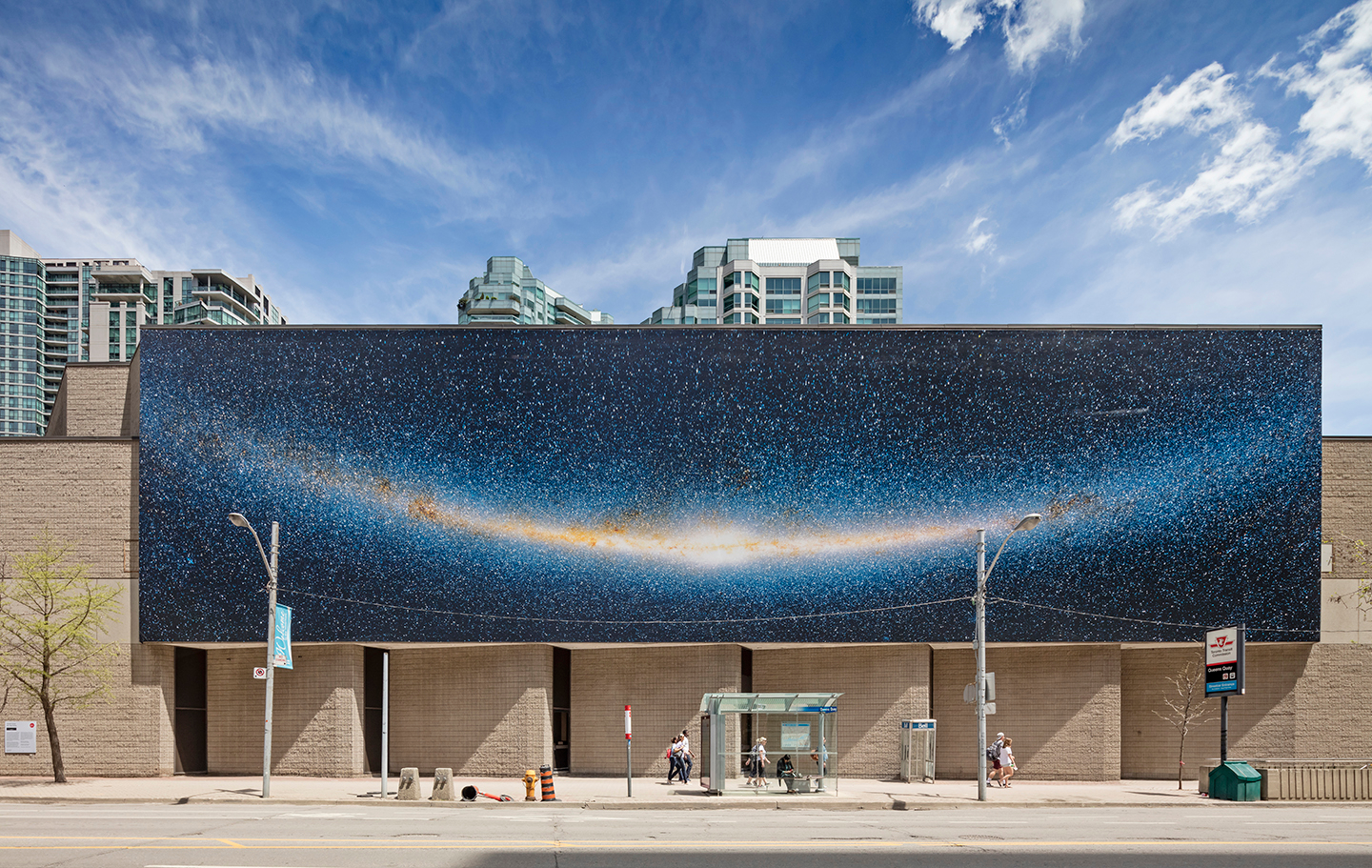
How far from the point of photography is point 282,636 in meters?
24.5

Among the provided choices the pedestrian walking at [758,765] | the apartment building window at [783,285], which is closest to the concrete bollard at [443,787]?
the pedestrian walking at [758,765]

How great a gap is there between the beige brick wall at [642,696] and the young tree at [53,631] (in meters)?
14.9

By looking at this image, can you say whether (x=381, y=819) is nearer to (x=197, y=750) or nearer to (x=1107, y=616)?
(x=197, y=750)

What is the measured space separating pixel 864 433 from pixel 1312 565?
15438mm

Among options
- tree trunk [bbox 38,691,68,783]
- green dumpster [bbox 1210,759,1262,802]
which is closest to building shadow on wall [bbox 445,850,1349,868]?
green dumpster [bbox 1210,759,1262,802]

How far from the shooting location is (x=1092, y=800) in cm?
2383

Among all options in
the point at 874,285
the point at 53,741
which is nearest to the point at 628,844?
the point at 53,741

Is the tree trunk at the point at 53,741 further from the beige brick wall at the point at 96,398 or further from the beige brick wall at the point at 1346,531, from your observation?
the beige brick wall at the point at 1346,531

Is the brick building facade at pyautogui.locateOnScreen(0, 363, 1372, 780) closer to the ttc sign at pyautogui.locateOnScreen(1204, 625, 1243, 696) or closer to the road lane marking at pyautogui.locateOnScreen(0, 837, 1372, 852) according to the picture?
the ttc sign at pyautogui.locateOnScreen(1204, 625, 1243, 696)

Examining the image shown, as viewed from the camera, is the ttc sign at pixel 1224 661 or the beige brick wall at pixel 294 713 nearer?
the ttc sign at pixel 1224 661

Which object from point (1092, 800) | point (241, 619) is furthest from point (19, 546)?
point (1092, 800)

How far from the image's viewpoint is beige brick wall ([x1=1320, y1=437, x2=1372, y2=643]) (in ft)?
99.6

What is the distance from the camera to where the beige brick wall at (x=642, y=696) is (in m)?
29.8

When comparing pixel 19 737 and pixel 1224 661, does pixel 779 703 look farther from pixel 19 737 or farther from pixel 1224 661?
pixel 19 737
